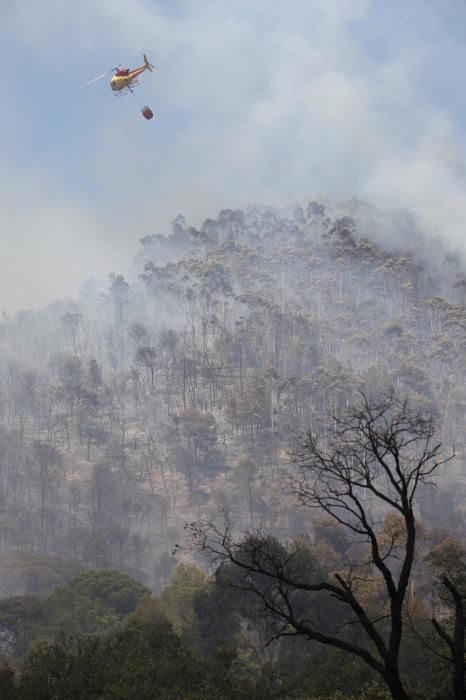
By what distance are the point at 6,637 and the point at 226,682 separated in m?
40.8

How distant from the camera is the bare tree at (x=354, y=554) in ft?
42.6

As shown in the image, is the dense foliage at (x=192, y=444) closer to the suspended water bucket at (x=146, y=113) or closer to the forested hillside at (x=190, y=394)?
the forested hillside at (x=190, y=394)

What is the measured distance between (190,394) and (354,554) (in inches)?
2549

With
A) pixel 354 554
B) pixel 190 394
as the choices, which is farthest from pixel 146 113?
pixel 190 394

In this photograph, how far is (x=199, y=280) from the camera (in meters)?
187

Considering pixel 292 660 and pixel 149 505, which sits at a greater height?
pixel 149 505

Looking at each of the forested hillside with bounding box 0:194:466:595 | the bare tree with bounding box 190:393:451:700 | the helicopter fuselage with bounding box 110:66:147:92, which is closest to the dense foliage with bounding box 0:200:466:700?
the forested hillside with bounding box 0:194:466:595

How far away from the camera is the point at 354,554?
281 feet

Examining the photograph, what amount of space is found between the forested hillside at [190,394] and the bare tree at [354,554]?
1096 cm

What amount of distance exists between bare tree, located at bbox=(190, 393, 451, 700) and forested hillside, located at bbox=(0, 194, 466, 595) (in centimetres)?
1096

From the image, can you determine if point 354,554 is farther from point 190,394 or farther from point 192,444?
point 190,394

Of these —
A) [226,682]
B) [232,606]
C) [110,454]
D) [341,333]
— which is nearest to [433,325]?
[341,333]

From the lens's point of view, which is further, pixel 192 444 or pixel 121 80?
pixel 192 444

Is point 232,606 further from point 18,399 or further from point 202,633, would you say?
point 18,399
